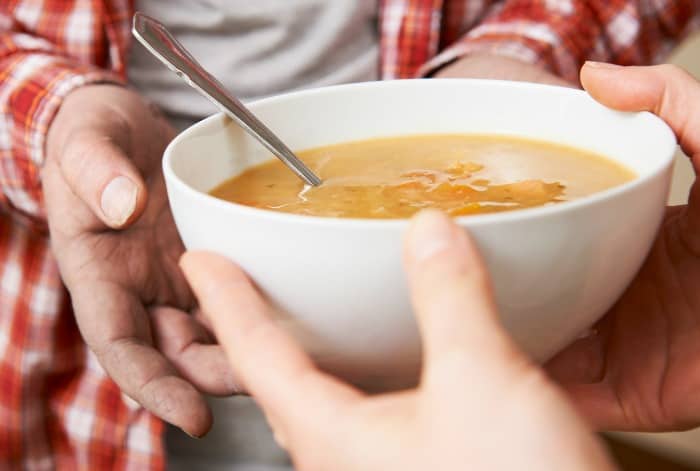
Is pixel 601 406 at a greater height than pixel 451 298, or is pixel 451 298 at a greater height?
pixel 451 298

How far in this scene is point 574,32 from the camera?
124 cm

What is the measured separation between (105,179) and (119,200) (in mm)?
29

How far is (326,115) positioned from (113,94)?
0.33 metres

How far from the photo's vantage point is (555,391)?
1.40 ft

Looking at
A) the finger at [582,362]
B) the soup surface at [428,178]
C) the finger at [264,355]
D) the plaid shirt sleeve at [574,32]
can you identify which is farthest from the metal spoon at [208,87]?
the plaid shirt sleeve at [574,32]

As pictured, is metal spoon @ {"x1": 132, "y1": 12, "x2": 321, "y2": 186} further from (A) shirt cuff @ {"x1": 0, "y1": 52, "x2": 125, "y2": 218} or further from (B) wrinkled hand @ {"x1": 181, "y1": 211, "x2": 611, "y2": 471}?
(A) shirt cuff @ {"x1": 0, "y1": 52, "x2": 125, "y2": 218}

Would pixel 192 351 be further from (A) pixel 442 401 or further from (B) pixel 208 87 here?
(A) pixel 442 401

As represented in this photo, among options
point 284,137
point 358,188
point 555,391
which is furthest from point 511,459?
point 284,137

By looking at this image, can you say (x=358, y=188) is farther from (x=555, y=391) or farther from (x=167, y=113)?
(x=167, y=113)

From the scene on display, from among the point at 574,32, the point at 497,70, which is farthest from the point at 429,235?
the point at 574,32

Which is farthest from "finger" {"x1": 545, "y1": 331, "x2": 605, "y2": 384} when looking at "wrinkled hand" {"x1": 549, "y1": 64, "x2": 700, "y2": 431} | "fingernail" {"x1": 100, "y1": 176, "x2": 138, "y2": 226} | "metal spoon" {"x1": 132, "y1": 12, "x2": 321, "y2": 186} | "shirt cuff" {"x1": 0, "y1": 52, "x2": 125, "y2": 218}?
"shirt cuff" {"x1": 0, "y1": 52, "x2": 125, "y2": 218}

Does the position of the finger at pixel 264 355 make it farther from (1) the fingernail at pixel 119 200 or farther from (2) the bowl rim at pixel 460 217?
(1) the fingernail at pixel 119 200

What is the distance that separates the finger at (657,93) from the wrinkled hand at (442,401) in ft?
0.99

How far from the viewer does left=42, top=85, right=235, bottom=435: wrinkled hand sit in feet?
2.55
